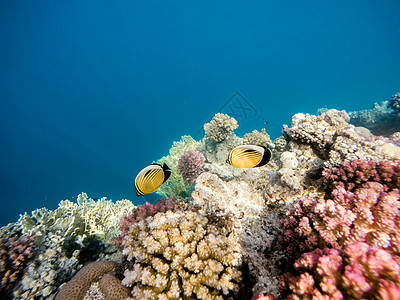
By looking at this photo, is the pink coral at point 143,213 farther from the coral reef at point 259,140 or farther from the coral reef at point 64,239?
the coral reef at point 259,140

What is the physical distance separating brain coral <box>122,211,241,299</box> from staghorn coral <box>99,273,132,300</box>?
33cm

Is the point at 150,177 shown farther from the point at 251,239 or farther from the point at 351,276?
the point at 351,276

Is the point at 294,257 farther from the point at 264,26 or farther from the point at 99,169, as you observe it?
the point at 264,26

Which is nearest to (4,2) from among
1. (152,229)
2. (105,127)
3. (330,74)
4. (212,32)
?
(105,127)

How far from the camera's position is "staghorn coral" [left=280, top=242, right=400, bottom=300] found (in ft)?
3.84

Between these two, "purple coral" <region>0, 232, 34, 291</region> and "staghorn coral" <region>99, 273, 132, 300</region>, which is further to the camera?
"purple coral" <region>0, 232, 34, 291</region>

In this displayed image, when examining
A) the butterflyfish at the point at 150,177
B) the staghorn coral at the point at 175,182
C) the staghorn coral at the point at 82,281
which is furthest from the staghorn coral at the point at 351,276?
the staghorn coral at the point at 175,182

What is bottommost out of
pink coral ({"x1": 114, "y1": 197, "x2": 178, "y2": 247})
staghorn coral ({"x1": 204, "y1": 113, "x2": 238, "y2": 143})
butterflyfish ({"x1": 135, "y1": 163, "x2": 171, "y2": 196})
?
butterflyfish ({"x1": 135, "y1": 163, "x2": 171, "y2": 196})

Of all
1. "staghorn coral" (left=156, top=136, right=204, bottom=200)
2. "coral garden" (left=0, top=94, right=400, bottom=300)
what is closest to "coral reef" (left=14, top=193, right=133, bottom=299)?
"coral garden" (left=0, top=94, right=400, bottom=300)

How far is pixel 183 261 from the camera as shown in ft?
7.11

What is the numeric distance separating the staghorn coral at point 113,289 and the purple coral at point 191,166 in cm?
304

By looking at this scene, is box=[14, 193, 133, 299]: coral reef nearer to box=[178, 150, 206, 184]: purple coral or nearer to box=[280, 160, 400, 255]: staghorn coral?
box=[178, 150, 206, 184]: purple coral

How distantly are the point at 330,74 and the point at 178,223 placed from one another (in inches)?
7217

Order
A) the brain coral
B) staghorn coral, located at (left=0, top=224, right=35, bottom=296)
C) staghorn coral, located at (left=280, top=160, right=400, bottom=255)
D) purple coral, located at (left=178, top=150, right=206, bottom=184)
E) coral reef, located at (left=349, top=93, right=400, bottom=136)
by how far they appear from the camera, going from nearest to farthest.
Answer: staghorn coral, located at (left=280, top=160, right=400, bottom=255), the brain coral, staghorn coral, located at (left=0, top=224, right=35, bottom=296), purple coral, located at (left=178, top=150, right=206, bottom=184), coral reef, located at (left=349, top=93, right=400, bottom=136)
